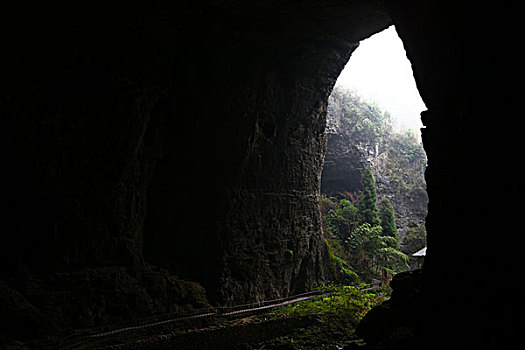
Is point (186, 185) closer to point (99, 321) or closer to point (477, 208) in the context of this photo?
point (99, 321)

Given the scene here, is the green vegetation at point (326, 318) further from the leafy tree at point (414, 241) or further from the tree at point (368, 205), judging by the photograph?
the leafy tree at point (414, 241)

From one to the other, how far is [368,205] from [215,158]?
16.5 m

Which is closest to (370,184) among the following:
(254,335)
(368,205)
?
(368,205)

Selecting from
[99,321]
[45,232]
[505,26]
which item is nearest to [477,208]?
[505,26]

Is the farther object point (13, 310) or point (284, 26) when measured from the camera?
point (284, 26)

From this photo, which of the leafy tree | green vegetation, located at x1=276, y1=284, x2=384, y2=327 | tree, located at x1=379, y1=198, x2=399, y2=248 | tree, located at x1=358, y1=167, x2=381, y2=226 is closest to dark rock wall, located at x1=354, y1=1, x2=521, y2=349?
green vegetation, located at x1=276, y1=284, x2=384, y2=327

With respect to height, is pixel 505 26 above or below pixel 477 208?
above

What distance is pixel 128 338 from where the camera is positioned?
7.61m

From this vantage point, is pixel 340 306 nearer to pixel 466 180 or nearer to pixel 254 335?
pixel 254 335

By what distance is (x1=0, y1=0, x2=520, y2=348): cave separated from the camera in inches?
156

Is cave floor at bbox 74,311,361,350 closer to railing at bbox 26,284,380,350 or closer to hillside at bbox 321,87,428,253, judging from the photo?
railing at bbox 26,284,380,350

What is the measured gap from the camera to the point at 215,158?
37.4 ft

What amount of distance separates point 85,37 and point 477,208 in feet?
30.3

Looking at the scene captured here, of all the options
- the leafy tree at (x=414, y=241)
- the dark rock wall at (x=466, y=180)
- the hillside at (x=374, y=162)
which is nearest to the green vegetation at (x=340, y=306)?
the dark rock wall at (x=466, y=180)
